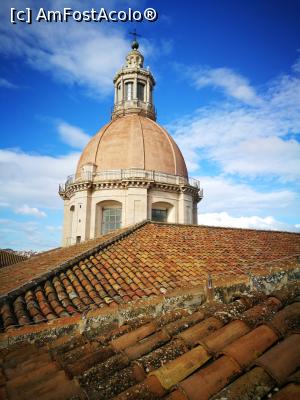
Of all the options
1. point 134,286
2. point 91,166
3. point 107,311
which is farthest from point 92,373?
point 91,166

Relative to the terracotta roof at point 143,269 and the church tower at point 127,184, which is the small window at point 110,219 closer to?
the church tower at point 127,184

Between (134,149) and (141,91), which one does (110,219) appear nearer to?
(134,149)

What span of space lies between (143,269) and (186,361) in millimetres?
5525

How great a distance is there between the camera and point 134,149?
70.1ft

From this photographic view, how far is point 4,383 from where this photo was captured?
2.88 meters

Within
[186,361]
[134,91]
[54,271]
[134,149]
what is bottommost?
[186,361]

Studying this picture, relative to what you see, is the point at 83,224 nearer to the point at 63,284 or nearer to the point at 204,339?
the point at 63,284

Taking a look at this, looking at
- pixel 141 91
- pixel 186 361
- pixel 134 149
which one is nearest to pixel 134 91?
pixel 141 91

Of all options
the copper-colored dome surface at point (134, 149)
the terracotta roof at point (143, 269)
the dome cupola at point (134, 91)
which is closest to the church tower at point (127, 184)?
the copper-colored dome surface at point (134, 149)

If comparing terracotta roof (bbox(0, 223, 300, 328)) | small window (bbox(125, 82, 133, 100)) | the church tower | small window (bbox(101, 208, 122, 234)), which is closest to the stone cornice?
the church tower

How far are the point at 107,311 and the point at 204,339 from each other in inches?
118

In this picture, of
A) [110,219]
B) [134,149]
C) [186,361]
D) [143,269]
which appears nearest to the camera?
[186,361]

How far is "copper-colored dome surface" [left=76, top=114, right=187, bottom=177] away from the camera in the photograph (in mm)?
21188

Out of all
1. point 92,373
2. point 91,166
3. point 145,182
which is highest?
point 91,166
